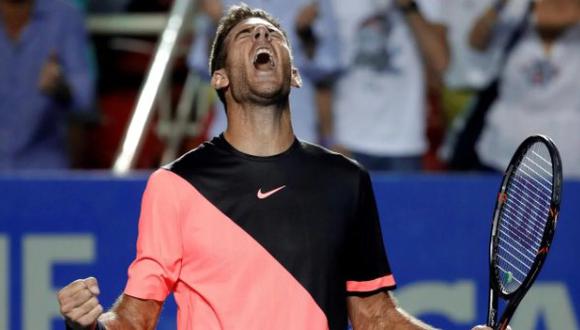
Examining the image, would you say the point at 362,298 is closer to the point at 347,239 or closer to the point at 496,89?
the point at 347,239

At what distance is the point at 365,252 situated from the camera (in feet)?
12.0

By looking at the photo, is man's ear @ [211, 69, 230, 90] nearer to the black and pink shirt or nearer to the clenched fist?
the black and pink shirt

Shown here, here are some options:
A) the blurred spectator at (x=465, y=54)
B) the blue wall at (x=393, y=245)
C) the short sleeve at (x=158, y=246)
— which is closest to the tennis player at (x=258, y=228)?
the short sleeve at (x=158, y=246)

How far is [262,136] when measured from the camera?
3598 mm

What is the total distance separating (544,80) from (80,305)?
361cm

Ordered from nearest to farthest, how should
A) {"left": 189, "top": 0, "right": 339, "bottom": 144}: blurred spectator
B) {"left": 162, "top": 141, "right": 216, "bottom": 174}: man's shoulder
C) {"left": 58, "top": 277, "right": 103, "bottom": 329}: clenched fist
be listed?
{"left": 58, "top": 277, "right": 103, "bottom": 329}: clenched fist
{"left": 162, "top": 141, "right": 216, "bottom": 174}: man's shoulder
{"left": 189, "top": 0, "right": 339, "bottom": 144}: blurred spectator

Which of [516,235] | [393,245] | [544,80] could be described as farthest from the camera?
[544,80]

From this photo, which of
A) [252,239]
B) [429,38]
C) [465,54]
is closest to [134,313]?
[252,239]

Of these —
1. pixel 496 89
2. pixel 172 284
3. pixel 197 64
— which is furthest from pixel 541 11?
pixel 172 284

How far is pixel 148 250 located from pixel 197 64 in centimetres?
305

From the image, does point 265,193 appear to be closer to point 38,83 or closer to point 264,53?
point 264,53

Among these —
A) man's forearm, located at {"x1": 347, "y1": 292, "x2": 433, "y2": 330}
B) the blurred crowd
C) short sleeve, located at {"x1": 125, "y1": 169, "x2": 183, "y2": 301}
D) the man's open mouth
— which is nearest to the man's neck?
the man's open mouth

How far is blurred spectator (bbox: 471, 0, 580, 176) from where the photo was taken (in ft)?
20.0

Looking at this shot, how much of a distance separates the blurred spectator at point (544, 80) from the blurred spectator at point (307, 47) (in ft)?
2.59
